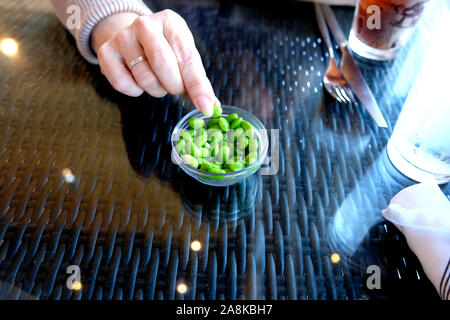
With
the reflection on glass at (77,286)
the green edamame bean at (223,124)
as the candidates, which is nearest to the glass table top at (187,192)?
the reflection on glass at (77,286)

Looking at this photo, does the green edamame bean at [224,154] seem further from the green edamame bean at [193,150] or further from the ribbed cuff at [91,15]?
the ribbed cuff at [91,15]

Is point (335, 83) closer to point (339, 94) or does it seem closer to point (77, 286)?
point (339, 94)

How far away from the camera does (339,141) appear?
750 mm

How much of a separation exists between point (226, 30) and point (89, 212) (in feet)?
2.01

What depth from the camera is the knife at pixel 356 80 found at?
79 centimetres

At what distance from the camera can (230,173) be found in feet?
1.99

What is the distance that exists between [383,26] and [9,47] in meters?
0.85

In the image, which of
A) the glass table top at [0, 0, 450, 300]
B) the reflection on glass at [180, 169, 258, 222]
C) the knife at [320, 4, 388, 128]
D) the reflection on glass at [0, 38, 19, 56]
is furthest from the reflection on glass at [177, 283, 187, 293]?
the reflection on glass at [0, 38, 19, 56]

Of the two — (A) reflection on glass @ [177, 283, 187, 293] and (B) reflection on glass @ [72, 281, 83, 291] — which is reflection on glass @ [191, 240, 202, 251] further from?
(B) reflection on glass @ [72, 281, 83, 291]

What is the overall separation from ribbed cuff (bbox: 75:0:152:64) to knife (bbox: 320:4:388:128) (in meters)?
0.51

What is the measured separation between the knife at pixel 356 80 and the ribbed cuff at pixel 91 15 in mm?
513

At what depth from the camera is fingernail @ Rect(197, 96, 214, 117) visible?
2.24 feet

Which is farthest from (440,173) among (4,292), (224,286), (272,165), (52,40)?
(52,40)

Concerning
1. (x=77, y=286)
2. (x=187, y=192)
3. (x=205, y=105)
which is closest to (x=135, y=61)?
(x=205, y=105)
